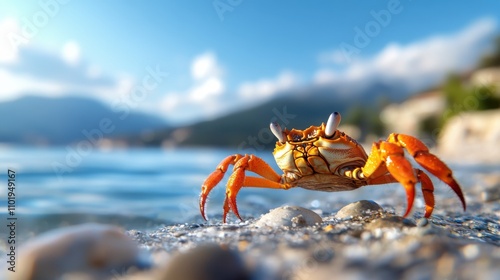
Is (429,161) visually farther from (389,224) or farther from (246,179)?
(246,179)

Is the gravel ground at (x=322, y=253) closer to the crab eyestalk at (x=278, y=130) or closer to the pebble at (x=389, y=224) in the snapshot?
the pebble at (x=389, y=224)

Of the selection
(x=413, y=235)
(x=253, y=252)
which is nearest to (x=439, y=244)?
(x=413, y=235)

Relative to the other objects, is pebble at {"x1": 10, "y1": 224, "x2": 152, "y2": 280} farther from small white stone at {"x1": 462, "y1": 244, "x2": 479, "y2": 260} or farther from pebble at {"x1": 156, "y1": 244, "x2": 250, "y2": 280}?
small white stone at {"x1": 462, "y1": 244, "x2": 479, "y2": 260}

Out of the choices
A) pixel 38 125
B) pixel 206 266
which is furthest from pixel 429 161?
pixel 38 125

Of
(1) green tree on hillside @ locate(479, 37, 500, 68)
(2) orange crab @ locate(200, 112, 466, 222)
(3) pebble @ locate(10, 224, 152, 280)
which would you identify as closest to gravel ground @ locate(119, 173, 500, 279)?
(3) pebble @ locate(10, 224, 152, 280)

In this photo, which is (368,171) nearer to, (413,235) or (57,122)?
(413,235)

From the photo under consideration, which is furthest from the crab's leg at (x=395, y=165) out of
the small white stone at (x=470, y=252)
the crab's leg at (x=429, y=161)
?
the small white stone at (x=470, y=252)

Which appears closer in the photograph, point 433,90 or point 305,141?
point 305,141
